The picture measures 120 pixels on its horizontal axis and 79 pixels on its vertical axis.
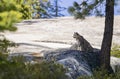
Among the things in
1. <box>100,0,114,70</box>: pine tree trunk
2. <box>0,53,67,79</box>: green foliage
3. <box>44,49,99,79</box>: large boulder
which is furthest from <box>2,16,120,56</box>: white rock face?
<box>0,53,67,79</box>: green foliage

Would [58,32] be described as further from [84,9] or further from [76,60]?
[76,60]

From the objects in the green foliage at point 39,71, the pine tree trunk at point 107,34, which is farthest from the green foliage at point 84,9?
the green foliage at point 39,71

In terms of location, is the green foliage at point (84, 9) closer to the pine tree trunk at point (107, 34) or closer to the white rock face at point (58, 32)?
the pine tree trunk at point (107, 34)

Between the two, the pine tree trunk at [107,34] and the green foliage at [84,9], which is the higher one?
the green foliage at [84,9]

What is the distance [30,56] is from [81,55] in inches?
Answer: 56.9

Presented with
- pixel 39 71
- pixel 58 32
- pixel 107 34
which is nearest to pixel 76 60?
pixel 107 34

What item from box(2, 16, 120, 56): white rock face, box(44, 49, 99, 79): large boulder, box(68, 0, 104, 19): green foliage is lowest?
box(44, 49, 99, 79): large boulder

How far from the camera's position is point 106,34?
10.8 m

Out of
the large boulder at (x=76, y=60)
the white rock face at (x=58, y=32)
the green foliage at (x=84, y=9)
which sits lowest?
the large boulder at (x=76, y=60)

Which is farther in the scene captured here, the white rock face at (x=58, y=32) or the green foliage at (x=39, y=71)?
the white rock face at (x=58, y=32)

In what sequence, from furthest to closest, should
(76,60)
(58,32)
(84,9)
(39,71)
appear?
(58,32) → (84,9) → (76,60) → (39,71)

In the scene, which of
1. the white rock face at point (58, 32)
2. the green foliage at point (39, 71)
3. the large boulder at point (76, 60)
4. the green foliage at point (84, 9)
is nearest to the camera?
the green foliage at point (39, 71)

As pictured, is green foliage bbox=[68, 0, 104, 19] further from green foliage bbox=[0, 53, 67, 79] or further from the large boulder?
green foliage bbox=[0, 53, 67, 79]

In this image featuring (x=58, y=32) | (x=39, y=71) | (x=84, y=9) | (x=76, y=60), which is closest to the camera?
(x=39, y=71)
